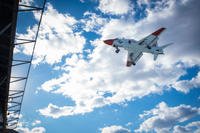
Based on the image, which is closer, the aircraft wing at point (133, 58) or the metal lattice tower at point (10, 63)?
the metal lattice tower at point (10, 63)

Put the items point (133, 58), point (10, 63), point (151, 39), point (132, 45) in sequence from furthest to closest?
point (133, 58), point (151, 39), point (132, 45), point (10, 63)

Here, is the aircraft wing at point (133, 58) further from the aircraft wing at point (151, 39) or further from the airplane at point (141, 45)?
the aircraft wing at point (151, 39)

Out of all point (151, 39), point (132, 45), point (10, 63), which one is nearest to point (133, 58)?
point (132, 45)

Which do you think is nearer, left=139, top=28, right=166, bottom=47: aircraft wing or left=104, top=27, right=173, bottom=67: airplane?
left=104, top=27, right=173, bottom=67: airplane

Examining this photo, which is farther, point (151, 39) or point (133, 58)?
point (133, 58)

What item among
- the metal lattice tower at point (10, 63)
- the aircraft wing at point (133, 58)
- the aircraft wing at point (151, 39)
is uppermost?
the aircraft wing at point (151, 39)

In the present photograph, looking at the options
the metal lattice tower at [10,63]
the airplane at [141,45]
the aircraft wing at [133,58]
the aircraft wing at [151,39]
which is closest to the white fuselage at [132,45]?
the airplane at [141,45]

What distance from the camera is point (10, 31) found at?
13656 millimetres

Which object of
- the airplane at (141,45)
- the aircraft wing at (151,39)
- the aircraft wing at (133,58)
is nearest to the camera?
the airplane at (141,45)

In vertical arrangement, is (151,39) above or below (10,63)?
above

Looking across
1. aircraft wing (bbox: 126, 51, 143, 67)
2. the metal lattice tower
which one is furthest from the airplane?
the metal lattice tower

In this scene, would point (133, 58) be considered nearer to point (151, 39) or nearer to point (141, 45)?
point (141, 45)

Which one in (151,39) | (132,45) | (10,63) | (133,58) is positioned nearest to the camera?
(10,63)

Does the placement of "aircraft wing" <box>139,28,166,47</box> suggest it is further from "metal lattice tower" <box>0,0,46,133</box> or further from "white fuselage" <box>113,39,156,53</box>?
"metal lattice tower" <box>0,0,46,133</box>
